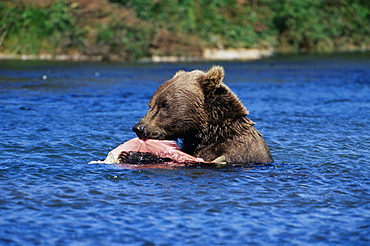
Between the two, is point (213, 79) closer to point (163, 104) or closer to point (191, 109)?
point (191, 109)

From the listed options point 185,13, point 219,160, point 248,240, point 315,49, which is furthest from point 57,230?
point 315,49

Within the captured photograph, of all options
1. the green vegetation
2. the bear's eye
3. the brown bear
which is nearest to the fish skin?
the brown bear

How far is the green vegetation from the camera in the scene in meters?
40.9

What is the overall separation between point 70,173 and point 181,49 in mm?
35707

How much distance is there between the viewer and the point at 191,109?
305 inches

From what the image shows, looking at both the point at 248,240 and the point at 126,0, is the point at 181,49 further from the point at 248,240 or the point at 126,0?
the point at 248,240

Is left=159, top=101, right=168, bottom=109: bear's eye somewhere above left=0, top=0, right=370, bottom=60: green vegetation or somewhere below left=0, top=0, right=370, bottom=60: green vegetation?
below

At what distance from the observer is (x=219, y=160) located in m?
7.78

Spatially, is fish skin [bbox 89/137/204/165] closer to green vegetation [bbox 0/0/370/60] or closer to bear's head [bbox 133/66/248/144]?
bear's head [bbox 133/66/248/144]

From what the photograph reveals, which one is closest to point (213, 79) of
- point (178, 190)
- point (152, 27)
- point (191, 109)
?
point (191, 109)

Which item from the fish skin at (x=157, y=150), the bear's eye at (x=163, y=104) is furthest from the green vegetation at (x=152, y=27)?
the bear's eye at (x=163, y=104)

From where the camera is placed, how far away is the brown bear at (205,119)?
7762mm

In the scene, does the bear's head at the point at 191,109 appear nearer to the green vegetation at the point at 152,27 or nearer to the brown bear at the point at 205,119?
the brown bear at the point at 205,119

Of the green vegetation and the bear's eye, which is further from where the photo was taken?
the green vegetation
